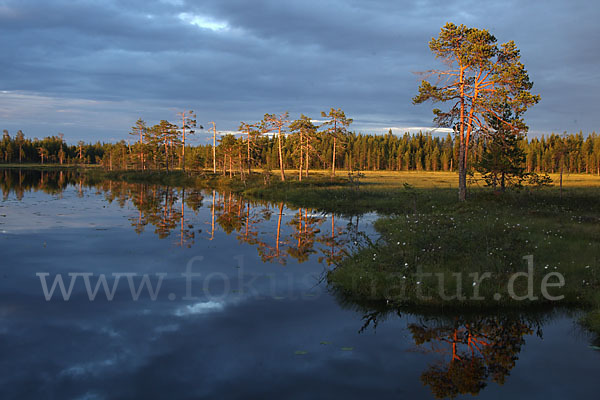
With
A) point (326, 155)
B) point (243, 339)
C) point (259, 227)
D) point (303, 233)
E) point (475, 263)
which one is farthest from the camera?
point (326, 155)

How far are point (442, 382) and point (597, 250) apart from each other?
33.2 feet

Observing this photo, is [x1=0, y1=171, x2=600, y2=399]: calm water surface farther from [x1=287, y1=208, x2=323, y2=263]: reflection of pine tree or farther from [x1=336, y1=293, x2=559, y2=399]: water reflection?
[x1=287, y1=208, x2=323, y2=263]: reflection of pine tree

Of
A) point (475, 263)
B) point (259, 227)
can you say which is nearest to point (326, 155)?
point (259, 227)

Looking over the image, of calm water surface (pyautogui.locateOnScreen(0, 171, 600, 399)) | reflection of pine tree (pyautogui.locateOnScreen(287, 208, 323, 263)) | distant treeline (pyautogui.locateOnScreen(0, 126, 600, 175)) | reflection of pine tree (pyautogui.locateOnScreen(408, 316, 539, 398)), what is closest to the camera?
calm water surface (pyautogui.locateOnScreen(0, 171, 600, 399))

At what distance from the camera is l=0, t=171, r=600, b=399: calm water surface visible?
25.1ft

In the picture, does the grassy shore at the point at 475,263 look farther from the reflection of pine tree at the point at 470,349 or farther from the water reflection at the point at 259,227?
the water reflection at the point at 259,227

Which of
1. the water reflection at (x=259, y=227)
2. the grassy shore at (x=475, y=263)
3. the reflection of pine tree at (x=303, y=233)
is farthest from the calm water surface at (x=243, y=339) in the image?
the water reflection at (x=259, y=227)

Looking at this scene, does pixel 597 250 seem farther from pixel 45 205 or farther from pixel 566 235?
pixel 45 205

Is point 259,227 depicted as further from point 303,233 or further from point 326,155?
point 326,155

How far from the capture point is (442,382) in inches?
310

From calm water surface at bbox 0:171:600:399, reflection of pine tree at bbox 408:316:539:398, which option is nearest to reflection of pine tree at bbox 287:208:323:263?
calm water surface at bbox 0:171:600:399

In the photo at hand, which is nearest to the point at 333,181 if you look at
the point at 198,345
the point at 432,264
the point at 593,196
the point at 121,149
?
the point at 593,196

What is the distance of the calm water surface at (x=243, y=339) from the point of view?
25.1ft

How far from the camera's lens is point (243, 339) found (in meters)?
9.53
